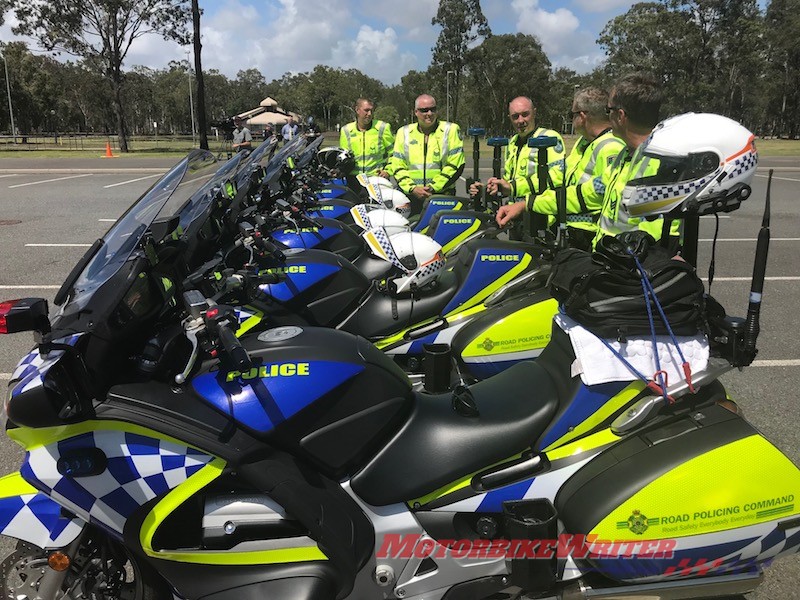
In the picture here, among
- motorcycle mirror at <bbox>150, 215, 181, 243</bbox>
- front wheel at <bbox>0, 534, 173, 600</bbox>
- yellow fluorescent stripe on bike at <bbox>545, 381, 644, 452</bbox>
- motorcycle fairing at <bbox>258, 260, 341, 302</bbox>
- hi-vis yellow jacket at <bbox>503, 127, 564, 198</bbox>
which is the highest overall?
hi-vis yellow jacket at <bbox>503, 127, 564, 198</bbox>

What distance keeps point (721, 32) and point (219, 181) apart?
5684 cm

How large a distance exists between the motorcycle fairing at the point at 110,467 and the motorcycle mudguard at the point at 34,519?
10 cm

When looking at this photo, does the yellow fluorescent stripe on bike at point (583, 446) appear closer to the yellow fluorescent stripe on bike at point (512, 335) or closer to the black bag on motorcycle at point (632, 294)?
the black bag on motorcycle at point (632, 294)

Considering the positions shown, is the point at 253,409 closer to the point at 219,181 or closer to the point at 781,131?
the point at 219,181

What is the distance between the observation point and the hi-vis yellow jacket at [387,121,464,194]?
7.10 meters

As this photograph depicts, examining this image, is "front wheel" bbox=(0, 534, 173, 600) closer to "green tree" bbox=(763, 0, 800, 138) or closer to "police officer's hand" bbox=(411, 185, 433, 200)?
"police officer's hand" bbox=(411, 185, 433, 200)

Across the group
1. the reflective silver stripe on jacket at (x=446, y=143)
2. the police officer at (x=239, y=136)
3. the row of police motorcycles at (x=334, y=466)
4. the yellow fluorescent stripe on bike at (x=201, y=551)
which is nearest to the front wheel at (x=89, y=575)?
the row of police motorcycles at (x=334, y=466)

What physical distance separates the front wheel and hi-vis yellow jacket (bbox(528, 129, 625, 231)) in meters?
3.33

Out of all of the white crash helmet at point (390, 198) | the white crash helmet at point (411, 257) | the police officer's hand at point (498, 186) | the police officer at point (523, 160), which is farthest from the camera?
the white crash helmet at point (390, 198)

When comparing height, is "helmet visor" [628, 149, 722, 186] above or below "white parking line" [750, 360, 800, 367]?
above

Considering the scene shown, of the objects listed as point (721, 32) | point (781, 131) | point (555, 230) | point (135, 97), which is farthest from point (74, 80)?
point (781, 131)

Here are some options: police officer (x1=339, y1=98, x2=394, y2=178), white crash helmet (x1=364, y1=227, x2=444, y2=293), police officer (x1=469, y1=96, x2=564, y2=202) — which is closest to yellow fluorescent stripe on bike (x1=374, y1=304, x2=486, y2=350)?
white crash helmet (x1=364, y1=227, x2=444, y2=293)

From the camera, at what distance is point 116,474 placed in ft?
5.90

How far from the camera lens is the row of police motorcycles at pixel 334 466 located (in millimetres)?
1785
